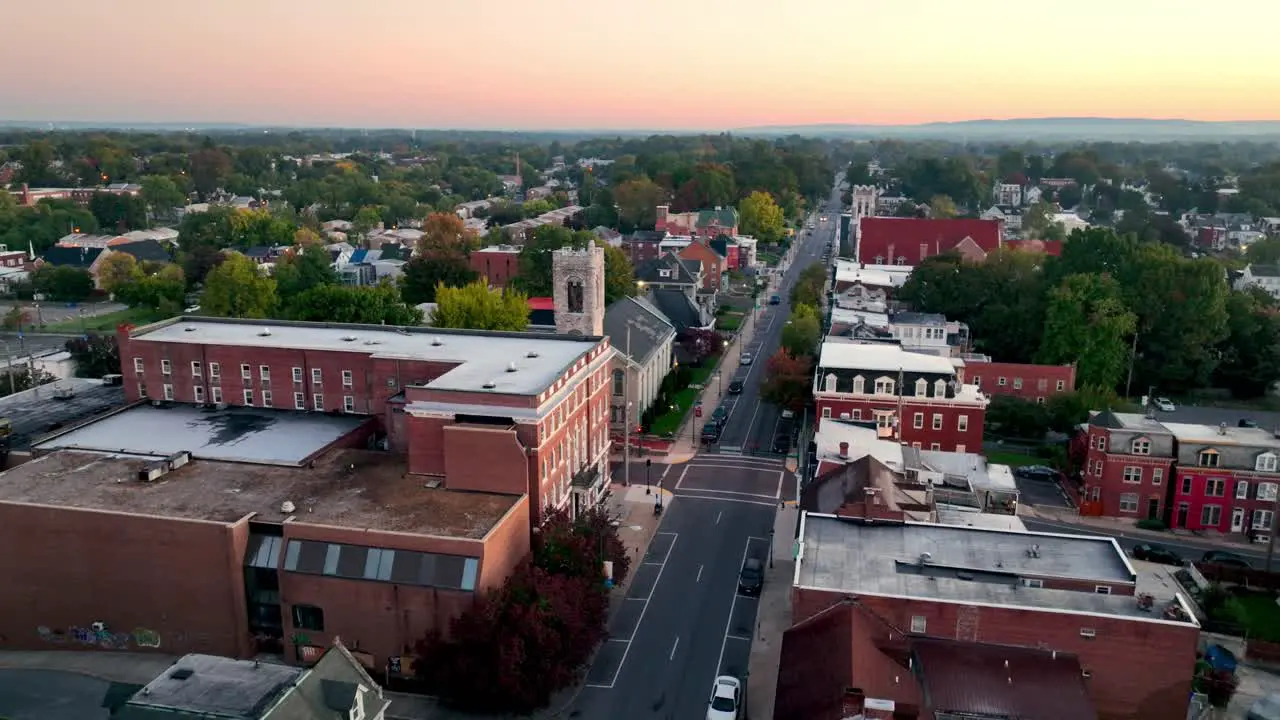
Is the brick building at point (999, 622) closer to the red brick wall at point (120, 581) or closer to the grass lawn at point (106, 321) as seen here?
the red brick wall at point (120, 581)

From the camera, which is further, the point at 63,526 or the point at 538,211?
the point at 538,211

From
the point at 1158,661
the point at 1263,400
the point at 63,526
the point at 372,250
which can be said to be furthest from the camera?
the point at 372,250

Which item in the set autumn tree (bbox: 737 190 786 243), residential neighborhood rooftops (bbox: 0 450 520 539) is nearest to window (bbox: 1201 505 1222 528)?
residential neighborhood rooftops (bbox: 0 450 520 539)

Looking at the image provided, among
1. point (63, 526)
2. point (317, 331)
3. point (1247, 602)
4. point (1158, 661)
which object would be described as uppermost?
point (317, 331)

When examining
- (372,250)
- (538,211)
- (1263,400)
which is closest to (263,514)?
(1263,400)

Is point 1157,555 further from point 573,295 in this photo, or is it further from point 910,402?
point 573,295

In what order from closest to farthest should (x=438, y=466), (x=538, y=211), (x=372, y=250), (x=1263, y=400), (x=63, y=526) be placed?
1. (x=63, y=526)
2. (x=438, y=466)
3. (x=1263, y=400)
4. (x=372, y=250)
5. (x=538, y=211)

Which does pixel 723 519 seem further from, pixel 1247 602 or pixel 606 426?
pixel 1247 602
